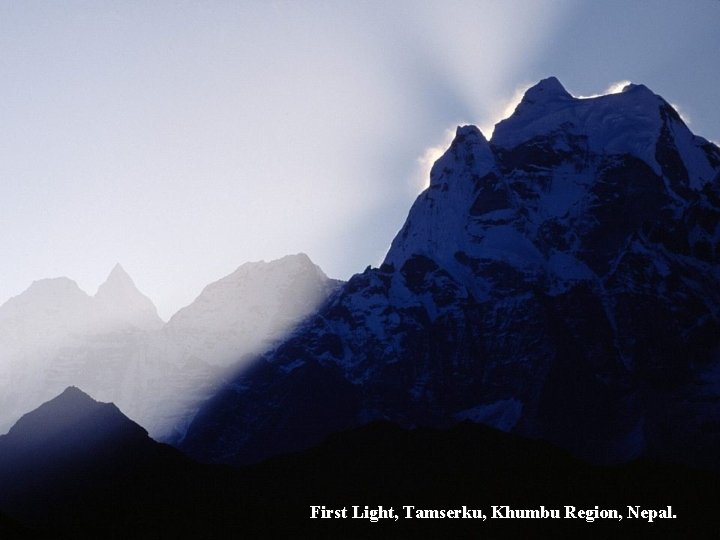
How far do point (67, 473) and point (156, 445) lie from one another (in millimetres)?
13065

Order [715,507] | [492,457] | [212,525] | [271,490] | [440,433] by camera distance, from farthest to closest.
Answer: [440,433] < [492,457] < [271,490] < [715,507] < [212,525]

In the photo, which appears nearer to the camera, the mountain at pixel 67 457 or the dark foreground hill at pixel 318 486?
the dark foreground hill at pixel 318 486

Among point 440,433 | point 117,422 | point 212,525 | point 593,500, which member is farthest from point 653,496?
point 117,422

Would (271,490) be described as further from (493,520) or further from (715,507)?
(715,507)

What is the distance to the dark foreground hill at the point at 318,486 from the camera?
110 metres

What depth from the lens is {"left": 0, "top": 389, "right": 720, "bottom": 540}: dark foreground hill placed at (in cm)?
10950

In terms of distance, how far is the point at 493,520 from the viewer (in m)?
112

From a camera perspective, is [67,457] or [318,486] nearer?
[67,457]

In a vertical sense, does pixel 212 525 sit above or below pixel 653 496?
below

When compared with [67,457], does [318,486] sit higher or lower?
higher

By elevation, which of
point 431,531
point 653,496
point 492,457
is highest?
point 492,457

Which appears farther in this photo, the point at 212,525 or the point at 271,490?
the point at 271,490

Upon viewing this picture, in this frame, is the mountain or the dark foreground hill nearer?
the dark foreground hill

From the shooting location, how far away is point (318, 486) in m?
130
